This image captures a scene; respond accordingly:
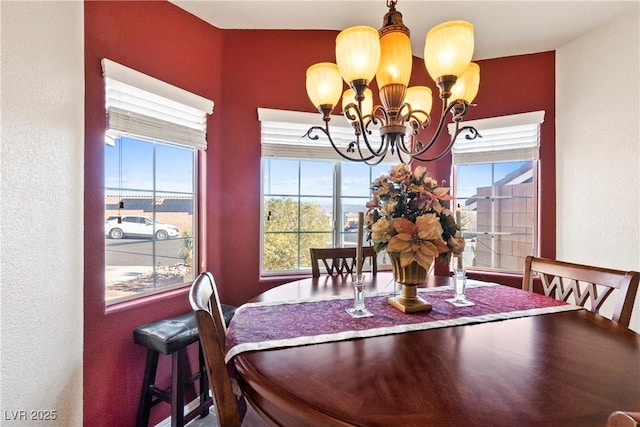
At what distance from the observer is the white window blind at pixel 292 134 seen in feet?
7.66

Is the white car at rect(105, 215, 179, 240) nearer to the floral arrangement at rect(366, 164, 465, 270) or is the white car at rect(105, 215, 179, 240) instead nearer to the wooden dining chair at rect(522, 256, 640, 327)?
the floral arrangement at rect(366, 164, 465, 270)

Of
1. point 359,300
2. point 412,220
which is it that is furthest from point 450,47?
point 359,300

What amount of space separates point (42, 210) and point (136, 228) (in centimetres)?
51

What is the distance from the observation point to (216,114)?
2227 millimetres

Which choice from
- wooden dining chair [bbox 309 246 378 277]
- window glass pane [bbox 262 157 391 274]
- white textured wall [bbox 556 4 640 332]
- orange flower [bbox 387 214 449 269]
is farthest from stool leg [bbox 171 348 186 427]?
white textured wall [bbox 556 4 640 332]

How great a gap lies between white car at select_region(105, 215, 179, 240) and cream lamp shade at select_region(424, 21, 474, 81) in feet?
5.75

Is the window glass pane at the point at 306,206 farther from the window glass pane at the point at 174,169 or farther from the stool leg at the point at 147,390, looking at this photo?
the stool leg at the point at 147,390

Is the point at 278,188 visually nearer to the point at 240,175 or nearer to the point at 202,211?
the point at 240,175

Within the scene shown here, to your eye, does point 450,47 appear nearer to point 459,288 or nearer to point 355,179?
point 459,288

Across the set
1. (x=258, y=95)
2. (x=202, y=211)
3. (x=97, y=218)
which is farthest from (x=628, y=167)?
(x=97, y=218)

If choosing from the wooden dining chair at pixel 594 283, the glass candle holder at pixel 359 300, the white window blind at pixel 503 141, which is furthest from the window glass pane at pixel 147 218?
the white window blind at pixel 503 141

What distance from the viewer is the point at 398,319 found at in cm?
115

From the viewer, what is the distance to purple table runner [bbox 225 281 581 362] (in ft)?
3.24

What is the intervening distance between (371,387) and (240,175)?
6.13 feet
